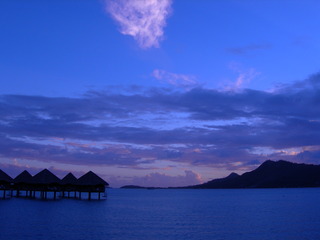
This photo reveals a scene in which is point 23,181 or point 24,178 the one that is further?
point 24,178

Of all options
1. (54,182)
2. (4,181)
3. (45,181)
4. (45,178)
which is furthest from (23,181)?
(54,182)

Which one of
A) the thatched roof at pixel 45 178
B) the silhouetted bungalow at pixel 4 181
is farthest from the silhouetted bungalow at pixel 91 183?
the silhouetted bungalow at pixel 4 181

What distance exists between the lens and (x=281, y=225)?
36125 millimetres

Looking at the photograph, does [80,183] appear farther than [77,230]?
Yes

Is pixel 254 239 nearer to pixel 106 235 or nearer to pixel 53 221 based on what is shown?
pixel 106 235

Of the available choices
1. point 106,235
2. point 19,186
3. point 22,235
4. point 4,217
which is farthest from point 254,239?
point 19,186

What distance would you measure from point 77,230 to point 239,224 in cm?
1689

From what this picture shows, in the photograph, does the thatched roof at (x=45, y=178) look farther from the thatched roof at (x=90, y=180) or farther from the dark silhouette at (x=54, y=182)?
the thatched roof at (x=90, y=180)

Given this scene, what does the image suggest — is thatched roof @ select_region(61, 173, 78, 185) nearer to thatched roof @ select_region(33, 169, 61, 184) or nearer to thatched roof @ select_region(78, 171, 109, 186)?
thatched roof @ select_region(33, 169, 61, 184)

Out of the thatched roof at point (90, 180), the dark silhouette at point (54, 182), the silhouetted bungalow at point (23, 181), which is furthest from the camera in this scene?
the silhouetted bungalow at point (23, 181)

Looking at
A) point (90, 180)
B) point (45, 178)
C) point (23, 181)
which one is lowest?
point (90, 180)

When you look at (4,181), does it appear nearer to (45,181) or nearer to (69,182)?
(45,181)

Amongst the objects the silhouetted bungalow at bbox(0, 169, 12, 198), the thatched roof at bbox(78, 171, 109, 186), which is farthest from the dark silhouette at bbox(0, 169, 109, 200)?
the silhouetted bungalow at bbox(0, 169, 12, 198)

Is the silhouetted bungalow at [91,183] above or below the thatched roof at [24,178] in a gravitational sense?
below
